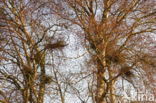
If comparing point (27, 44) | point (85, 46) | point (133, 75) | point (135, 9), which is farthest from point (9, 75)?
point (135, 9)

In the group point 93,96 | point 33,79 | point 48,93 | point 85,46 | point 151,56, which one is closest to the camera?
point 93,96

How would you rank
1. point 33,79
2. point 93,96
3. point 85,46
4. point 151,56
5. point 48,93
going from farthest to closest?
point 48,93, point 33,79, point 151,56, point 85,46, point 93,96

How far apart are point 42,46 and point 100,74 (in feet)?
10.5

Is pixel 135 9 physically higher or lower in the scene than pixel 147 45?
higher

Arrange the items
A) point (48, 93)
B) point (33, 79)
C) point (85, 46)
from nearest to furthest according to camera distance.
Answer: point (85, 46) → point (33, 79) → point (48, 93)

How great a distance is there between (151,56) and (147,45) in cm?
48

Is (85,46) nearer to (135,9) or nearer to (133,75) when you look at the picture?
(133,75)

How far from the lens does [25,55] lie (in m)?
9.94

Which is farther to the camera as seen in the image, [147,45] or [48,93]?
[48,93]

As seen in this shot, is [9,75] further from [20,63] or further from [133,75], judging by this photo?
[133,75]

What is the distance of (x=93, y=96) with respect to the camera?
742 centimetres

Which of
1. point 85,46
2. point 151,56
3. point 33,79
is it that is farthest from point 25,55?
point 151,56

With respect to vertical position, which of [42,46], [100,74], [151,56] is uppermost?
[42,46]

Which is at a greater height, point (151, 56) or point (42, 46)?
point (42, 46)
